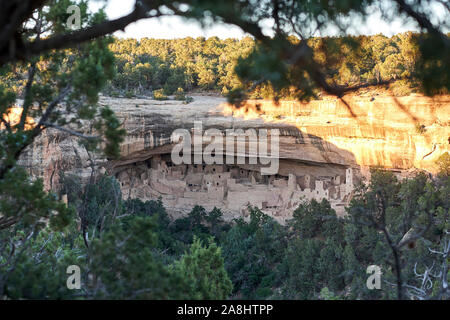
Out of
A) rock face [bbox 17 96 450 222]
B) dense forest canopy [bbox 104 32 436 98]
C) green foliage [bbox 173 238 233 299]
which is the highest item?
dense forest canopy [bbox 104 32 436 98]

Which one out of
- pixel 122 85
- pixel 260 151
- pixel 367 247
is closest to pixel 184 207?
pixel 260 151

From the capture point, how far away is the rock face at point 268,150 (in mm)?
11664

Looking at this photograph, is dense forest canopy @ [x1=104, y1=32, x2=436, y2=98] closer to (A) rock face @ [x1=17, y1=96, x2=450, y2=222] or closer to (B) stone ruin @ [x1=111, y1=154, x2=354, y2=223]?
(A) rock face @ [x1=17, y1=96, x2=450, y2=222]

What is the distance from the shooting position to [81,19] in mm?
4484

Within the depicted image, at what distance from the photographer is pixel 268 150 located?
14.4m

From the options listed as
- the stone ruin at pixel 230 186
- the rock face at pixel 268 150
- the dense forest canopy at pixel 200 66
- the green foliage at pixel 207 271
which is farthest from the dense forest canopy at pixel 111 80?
the stone ruin at pixel 230 186

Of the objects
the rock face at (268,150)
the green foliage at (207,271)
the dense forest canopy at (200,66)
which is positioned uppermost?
the dense forest canopy at (200,66)

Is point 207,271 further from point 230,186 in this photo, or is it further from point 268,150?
point 230,186

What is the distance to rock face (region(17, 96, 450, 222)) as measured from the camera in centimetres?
1166

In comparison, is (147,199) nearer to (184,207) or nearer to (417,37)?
(184,207)

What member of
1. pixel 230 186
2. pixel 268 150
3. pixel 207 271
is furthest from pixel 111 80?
pixel 230 186

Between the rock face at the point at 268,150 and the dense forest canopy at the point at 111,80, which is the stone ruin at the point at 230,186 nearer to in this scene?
the rock face at the point at 268,150

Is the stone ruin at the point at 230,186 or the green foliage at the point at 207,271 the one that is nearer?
the green foliage at the point at 207,271

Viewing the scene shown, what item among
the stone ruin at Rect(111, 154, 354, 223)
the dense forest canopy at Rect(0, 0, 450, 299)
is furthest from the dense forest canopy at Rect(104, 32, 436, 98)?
the dense forest canopy at Rect(0, 0, 450, 299)
